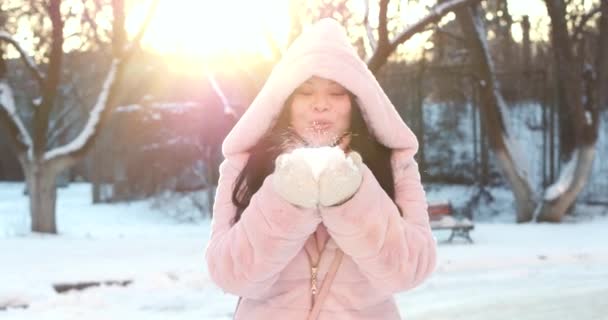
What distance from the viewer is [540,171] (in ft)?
56.7

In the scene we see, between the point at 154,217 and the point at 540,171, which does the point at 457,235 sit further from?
the point at 154,217

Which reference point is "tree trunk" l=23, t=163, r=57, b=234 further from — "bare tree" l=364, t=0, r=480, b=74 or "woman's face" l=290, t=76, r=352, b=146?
"woman's face" l=290, t=76, r=352, b=146

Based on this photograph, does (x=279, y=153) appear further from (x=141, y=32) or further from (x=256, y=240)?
(x=141, y=32)

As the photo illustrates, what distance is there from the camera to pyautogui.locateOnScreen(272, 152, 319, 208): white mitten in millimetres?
1417

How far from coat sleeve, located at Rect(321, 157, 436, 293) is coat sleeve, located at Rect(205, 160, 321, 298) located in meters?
0.06

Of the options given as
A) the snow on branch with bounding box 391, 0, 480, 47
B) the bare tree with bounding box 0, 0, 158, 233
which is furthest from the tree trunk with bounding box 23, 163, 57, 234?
the snow on branch with bounding box 391, 0, 480, 47

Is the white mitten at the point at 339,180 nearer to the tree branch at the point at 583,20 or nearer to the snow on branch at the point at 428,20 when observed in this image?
the snow on branch at the point at 428,20

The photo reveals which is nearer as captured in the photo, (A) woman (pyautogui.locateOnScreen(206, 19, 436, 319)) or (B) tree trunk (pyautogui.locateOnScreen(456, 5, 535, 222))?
(A) woman (pyautogui.locateOnScreen(206, 19, 436, 319))

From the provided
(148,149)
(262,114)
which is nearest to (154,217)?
(148,149)

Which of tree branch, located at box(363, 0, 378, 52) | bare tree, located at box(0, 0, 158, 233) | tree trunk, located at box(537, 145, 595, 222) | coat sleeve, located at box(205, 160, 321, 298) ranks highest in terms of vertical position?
coat sleeve, located at box(205, 160, 321, 298)

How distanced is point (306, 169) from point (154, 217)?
52.6 feet

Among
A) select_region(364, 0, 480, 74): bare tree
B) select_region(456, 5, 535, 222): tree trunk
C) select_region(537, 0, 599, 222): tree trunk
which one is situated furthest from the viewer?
select_region(456, 5, 535, 222): tree trunk

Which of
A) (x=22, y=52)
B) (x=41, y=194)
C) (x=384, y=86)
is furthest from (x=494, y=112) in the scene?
(x=22, y=52)

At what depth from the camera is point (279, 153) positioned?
1.77 m
